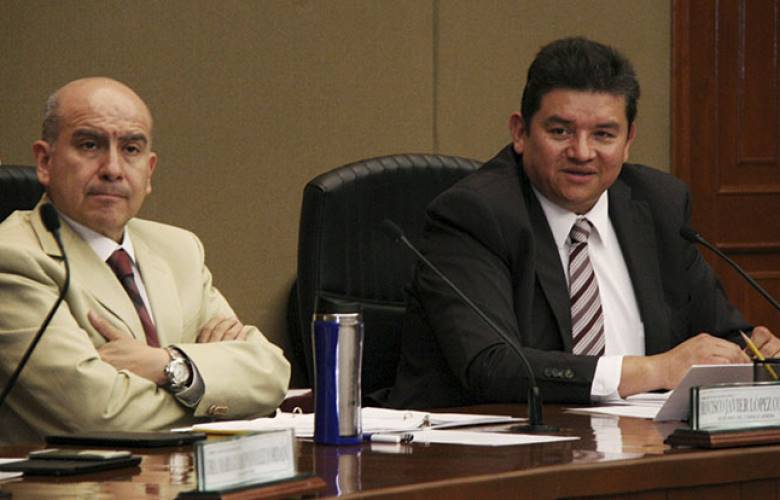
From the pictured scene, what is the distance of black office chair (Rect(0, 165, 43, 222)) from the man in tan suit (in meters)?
0.09

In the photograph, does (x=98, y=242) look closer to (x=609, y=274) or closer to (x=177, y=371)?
(x=177, y=371)

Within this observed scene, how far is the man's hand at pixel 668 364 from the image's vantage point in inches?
112

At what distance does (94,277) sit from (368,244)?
0.68m

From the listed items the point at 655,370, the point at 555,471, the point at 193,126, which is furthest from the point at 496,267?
the point at 193,126

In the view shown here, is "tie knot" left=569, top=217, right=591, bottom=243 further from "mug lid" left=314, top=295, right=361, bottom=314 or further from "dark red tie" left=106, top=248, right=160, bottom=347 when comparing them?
"mug lid" left=314, top=295, right=361, bottom=314

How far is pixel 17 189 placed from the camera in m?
3.06

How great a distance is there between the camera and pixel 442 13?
5.07 m

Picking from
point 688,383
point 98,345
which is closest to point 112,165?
point 98,345

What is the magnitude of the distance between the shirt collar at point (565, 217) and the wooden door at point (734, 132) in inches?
88.9

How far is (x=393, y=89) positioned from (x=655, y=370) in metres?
2.33

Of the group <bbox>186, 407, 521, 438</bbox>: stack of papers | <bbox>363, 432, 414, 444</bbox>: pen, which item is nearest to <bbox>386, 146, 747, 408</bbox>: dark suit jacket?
<bbox>186, 407, 521, 438</bbox>: stack of papers

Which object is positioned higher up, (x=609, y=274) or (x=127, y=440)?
(x=609, y=274)

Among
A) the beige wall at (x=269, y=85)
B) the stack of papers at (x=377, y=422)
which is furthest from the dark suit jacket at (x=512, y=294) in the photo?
the beige wall at (x=269, y=85)

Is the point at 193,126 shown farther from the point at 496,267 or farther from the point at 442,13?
the point at 496,267
